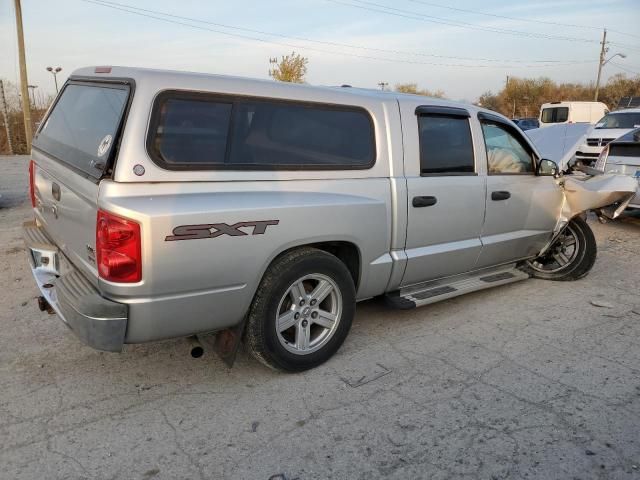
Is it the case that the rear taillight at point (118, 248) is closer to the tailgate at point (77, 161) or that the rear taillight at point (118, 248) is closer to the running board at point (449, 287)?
the tailgate at point (77, 161)

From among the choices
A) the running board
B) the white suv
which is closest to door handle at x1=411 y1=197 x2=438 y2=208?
the running board

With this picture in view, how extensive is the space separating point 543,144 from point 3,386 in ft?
20.0

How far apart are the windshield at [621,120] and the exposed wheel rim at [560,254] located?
38.0 feet

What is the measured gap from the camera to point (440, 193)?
163 inches

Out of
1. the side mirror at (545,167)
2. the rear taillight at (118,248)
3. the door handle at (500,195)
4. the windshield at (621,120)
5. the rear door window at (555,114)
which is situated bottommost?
the rear taillight at (118,248)

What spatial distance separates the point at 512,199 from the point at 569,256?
1.55m

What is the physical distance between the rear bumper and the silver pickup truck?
1 cm

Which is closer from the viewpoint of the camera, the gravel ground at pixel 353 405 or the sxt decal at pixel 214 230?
the gravel ground at pixel 353 405

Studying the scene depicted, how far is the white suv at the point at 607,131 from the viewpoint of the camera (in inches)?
573

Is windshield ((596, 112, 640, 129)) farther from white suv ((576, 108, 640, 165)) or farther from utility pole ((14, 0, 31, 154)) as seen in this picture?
utility pole ((14, 0, 31, 154))

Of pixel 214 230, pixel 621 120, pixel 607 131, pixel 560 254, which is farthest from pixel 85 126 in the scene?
pixel 621 120

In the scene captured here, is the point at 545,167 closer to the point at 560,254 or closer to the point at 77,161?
the point at 560,254

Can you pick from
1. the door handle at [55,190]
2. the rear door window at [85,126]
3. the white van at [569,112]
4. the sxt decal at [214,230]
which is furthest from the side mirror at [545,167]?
the white van at [569,112]

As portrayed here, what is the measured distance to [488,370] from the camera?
3656 millimetres
